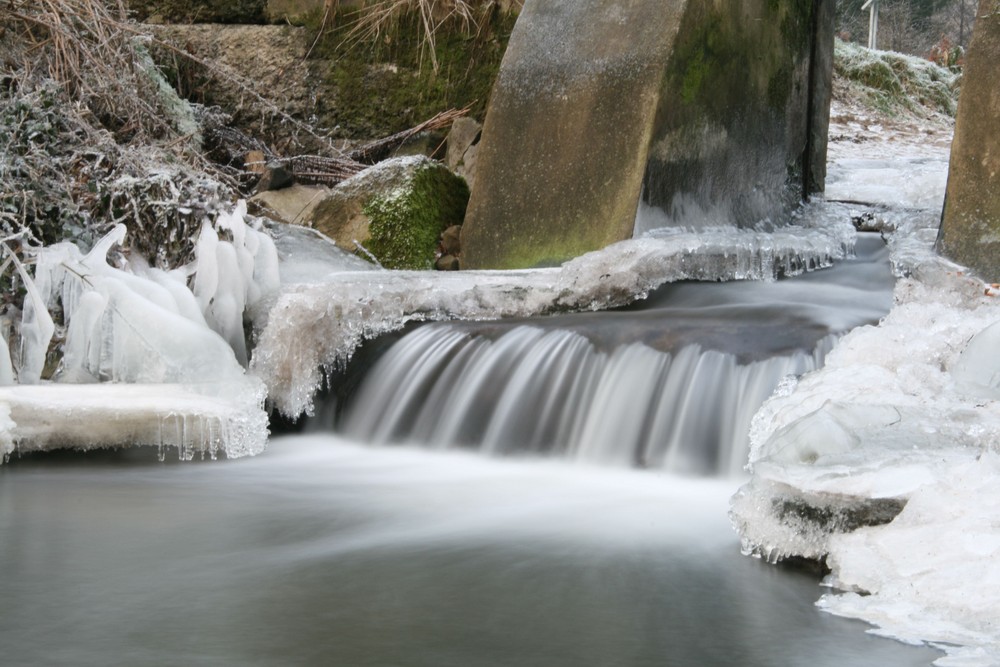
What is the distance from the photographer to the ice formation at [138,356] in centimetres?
375

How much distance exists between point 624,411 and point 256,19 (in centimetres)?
576

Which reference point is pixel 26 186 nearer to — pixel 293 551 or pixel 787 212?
pixel 293 551

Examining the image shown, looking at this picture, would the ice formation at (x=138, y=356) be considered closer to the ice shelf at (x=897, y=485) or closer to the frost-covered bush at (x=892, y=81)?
the ice shelf at (x=897, y=485)

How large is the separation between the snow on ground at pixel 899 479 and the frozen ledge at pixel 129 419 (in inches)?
70.9

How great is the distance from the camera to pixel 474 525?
294 cm

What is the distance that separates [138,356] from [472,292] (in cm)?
Answer: 131

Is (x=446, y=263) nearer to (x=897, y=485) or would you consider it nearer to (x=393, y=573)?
(x=393, y=573)

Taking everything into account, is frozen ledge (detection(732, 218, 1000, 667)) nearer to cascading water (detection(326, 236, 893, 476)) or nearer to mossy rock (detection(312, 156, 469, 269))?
cascading water (detection(326, 236, 893, 476))

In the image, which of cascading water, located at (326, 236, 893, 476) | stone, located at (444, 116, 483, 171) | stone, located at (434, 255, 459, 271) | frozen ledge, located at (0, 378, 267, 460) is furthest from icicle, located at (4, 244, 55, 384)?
stone, located at (444, 116, 483, 171)

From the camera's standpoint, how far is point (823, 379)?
3037 mm

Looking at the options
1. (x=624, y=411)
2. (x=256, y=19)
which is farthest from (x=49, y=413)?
(x=256, y=19)

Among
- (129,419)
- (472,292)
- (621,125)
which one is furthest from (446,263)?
(129,419)

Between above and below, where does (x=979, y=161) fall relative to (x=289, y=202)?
above

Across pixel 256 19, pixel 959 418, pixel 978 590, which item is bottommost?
pixel 978 590
